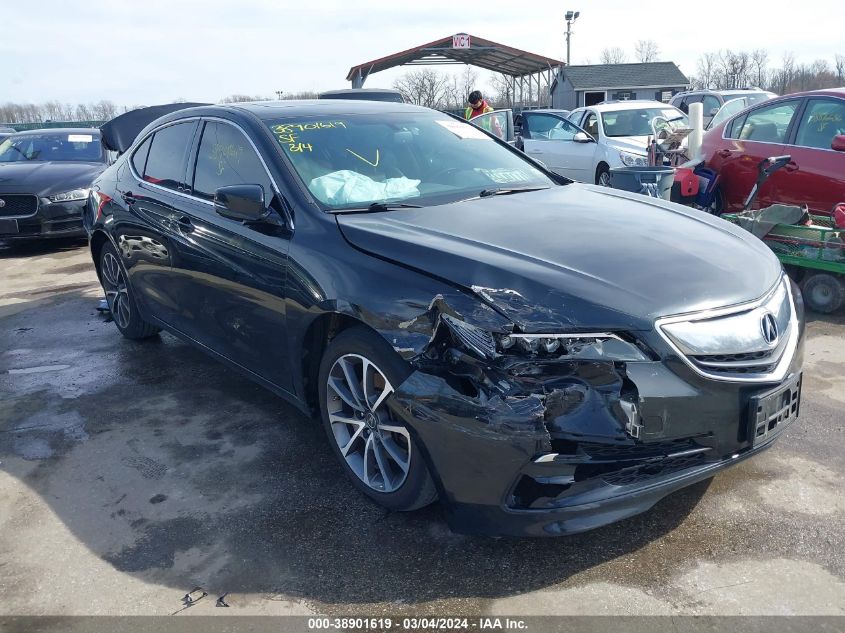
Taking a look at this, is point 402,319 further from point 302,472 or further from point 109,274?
point 109,274

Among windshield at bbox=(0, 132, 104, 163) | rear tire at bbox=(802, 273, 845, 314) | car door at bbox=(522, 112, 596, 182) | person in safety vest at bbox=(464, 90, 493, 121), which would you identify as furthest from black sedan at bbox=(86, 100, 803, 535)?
car door at bbox=(522, 112, 596, 182)

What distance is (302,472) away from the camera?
3521 millimetres

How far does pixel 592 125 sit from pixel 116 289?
9.60m

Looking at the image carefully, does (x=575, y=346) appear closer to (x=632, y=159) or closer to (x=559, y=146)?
(x=632, y=159)

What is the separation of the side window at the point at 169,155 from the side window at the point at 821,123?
5.42 metres

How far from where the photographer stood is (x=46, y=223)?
945 cm

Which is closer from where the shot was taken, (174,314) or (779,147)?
(174,314)

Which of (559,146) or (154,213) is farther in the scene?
(559,146)

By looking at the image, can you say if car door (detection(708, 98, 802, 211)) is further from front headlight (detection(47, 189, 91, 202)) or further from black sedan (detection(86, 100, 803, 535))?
front headlight (detection(47, 189, 91, 202))

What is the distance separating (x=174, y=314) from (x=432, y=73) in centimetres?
5611

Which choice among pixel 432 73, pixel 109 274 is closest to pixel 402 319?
pixel 109 274

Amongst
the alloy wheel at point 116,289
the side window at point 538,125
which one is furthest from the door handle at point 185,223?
the side window at point 538,125

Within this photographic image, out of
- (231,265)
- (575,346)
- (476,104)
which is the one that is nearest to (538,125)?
(476,104)

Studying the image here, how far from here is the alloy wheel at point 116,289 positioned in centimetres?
551
